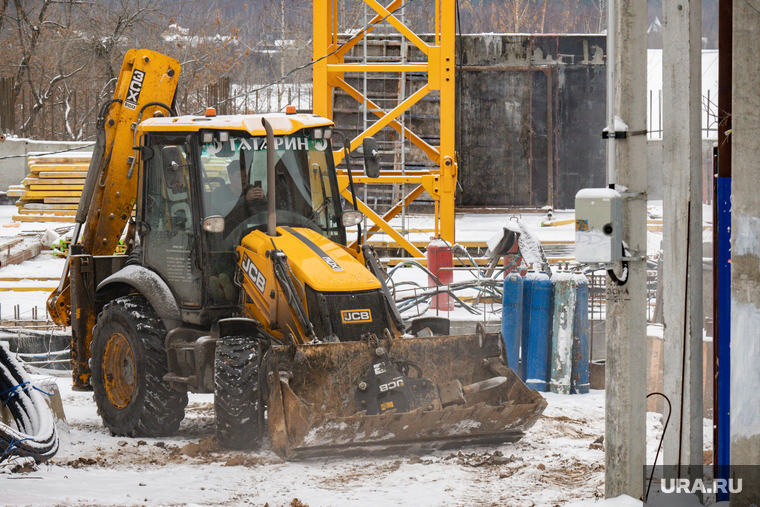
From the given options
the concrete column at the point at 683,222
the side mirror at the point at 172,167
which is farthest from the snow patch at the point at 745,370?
the side mirror at the point at 172,167

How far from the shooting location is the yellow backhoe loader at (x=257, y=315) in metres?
6.69

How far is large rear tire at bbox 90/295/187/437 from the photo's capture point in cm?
773

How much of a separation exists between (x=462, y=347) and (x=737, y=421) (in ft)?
9.26

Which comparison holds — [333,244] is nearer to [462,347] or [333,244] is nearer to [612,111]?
[462,347]

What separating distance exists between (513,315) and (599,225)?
4.38 metres

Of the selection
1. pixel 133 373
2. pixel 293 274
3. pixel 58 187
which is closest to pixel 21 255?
pixel 58 187

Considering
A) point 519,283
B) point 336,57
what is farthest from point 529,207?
point 519,283

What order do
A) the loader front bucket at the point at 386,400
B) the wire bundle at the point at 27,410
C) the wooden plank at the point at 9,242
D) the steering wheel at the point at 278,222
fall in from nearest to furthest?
the loader front bucket at the point at 386,400 → the wire bundle at the point at 27,410 → the steering wheel at the point at 278,222 → the wooden plank at the point at 9,242

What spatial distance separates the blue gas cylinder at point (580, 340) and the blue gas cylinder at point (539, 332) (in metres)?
0.26

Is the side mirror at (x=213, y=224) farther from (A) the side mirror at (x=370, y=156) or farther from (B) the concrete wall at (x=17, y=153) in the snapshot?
(B) the concrete wall at (x=17, y=153)

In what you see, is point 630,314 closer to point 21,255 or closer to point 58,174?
point 21,255

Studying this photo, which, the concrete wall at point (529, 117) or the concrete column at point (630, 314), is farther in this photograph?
the concrete wall at point (529, 117)

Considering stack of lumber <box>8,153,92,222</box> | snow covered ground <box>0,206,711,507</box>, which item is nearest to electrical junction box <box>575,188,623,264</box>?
snow covered ground <box>0,206,711,507</box>

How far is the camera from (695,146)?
507 cm
